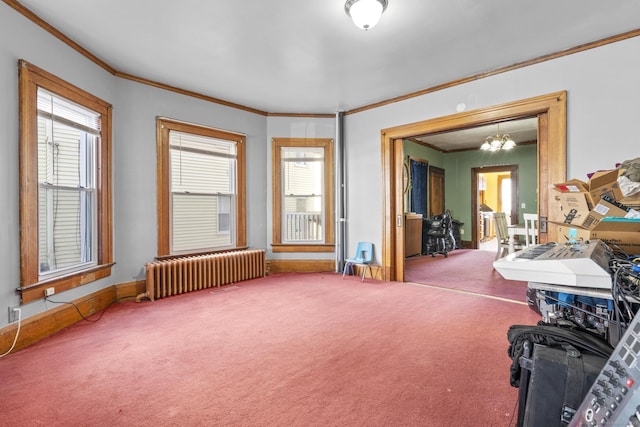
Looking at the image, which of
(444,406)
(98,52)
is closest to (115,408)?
(444,406)

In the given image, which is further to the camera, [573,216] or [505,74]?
[505,74]

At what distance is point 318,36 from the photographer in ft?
9.80

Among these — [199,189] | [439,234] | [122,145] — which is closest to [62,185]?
[122,145]

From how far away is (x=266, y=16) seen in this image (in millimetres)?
2672

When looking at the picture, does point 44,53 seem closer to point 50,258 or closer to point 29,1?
point 29,1

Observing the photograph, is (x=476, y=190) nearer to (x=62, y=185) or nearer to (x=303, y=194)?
(x=303, y=194)

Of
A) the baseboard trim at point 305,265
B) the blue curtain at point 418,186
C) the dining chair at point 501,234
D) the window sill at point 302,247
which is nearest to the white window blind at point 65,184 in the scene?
the window sill at point 302,247

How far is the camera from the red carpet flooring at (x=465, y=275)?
14.4ft

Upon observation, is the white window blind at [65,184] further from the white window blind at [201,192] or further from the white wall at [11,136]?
the white window blind at [201,192]

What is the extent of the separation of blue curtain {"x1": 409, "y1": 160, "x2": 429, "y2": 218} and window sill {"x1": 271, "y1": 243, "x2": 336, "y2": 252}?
3325 mm

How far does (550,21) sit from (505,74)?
94 centimetres

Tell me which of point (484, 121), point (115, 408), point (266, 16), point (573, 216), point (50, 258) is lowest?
point (115, 408)

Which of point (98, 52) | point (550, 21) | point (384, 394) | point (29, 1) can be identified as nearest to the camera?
point (384, 394)

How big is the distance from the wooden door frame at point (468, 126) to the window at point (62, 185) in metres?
3.63
